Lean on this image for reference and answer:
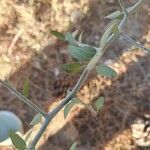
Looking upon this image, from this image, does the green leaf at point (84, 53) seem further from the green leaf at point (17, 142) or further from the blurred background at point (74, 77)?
the blurred background at point (74, 77)

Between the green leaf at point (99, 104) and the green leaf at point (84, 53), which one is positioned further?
the green leaf at point (99, 104)

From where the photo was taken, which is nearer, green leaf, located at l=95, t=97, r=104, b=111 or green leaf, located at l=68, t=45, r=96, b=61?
green leaf, located at l=68, t=45, r=96, b=61

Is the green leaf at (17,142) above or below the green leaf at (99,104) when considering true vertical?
above

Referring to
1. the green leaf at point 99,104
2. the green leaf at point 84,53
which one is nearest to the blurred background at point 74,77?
the green leaf at point 99,104

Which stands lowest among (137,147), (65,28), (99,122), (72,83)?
(137,147)

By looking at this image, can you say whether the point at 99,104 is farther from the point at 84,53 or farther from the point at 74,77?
the point at 74,77

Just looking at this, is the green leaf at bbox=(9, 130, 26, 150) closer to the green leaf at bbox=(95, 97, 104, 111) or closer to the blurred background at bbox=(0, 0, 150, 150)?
the green leaf at bbox=(95, 97, 104, 111)

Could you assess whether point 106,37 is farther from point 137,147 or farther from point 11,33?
point 11,33

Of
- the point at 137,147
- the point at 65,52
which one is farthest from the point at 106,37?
the point at 65,52

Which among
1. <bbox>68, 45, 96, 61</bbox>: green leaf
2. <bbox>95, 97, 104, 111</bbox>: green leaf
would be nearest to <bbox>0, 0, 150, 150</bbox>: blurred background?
<bbox>95, 97, 104, 111</bbox>: green leaf
